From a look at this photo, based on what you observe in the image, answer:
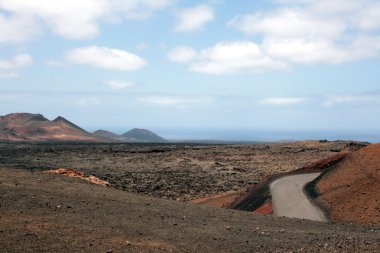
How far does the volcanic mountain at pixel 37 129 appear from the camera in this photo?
11976cm

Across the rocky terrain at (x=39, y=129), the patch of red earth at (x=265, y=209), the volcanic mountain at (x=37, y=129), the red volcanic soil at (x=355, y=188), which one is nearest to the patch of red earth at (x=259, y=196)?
the patch of red earth at (x=265, y=209)

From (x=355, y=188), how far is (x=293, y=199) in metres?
3.05

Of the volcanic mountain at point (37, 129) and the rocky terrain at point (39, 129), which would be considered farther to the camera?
the volcanic mountain at point (37, 129)

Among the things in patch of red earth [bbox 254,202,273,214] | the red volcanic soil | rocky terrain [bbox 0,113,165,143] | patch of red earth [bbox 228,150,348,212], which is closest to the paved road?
patch of red earth [bbox 254,202,273,214]

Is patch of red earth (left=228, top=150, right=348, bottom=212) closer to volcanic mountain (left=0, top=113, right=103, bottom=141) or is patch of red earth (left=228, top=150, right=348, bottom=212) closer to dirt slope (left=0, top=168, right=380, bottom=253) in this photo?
dirt slope (left=0, top=168, right=380, bottom=253)

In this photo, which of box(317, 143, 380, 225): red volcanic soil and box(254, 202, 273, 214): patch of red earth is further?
box(254, 202, 273, 214): patch of red earth

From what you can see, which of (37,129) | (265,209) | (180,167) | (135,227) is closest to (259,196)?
(265,209)

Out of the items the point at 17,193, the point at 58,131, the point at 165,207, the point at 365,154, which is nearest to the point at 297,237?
the point at 165,207

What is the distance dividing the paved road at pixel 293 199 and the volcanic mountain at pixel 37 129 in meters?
96.4

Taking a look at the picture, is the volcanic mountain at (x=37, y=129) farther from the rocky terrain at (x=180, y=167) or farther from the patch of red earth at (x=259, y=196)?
the patch of red earth at (x=259, y=196)

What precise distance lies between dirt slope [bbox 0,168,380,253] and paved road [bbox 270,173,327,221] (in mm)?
4527

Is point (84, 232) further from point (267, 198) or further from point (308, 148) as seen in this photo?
point (308, 148)

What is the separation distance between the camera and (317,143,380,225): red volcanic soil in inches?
742

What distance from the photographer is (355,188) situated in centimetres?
2127
